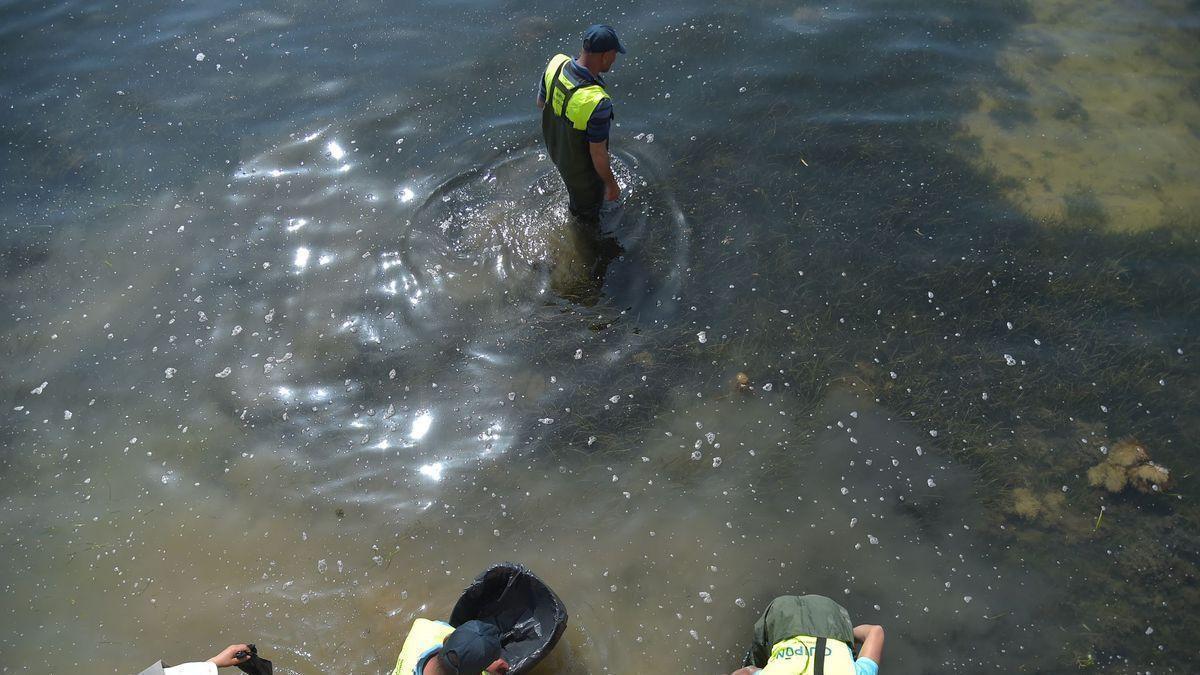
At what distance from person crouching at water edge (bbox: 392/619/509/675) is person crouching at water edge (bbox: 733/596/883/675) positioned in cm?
129

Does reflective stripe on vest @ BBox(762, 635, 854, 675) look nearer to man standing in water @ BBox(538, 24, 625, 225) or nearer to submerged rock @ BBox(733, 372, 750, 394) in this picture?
submerged rock @ BBox(733, 372, 750, 394)

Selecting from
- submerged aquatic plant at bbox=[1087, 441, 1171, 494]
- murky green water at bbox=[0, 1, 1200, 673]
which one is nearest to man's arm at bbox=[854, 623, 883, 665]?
murky green water at bbox=[0, 1, 1200, 673]

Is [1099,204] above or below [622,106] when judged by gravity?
below

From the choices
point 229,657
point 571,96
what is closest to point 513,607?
point 229,657

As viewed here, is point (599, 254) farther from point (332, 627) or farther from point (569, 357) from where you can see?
point (332, 627)

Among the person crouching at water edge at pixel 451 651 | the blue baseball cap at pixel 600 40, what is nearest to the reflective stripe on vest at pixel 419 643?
the person crouching at water edge at pixel 451 651

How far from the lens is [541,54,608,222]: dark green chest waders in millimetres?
5824

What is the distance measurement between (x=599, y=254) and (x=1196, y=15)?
678 cm

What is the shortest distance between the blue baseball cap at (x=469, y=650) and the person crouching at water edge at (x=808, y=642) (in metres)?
1.30

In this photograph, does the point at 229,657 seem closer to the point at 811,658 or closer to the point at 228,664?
the point at 228,664

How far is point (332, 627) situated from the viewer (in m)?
5.12

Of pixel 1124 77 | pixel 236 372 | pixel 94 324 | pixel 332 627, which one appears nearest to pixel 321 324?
pixel 236 372

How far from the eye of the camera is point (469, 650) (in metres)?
4.06

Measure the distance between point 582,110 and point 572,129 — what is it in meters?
0.20
